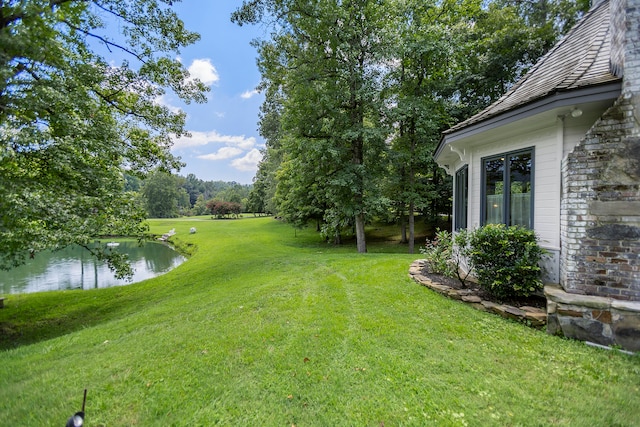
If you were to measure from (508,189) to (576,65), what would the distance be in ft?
5.96

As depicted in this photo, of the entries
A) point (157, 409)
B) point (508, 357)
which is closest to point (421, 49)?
point (508, 357)

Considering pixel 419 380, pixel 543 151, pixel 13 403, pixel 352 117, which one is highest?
pixel 352 117

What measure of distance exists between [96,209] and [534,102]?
26.0 ft

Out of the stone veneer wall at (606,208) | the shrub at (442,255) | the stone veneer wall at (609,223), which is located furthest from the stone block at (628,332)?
the shrub at (442,255)

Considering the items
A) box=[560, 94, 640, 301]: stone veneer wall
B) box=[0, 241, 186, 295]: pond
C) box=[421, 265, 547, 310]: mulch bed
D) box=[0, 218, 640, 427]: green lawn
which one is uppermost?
box=[560, 94, 640, 301]: stone veneer wall

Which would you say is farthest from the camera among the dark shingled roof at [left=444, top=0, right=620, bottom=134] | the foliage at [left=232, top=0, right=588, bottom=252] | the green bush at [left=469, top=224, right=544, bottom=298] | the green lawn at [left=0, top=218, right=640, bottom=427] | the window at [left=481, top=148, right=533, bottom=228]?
the foliage at [left=232, top=0, right=588, bottom=252]

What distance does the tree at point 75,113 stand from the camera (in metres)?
4.61

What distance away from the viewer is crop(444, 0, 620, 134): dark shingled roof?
10.4ft

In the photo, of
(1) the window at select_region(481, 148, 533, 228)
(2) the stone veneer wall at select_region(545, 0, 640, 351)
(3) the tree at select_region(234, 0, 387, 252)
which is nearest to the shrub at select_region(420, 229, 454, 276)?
(1) the window at select_region(481, 148, 533, 228)

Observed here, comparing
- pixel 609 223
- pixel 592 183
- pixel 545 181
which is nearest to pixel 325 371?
pixel 609 223

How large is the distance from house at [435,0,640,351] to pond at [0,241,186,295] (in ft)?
31.3

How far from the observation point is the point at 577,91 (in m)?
3.02

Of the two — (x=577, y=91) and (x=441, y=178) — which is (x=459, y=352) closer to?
(x=577, y=91)

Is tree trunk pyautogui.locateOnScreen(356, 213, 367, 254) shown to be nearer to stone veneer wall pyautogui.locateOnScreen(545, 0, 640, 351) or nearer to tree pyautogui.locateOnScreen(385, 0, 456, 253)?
tree pyautogui.locateOnScreen(385, 0, 456, 253)
